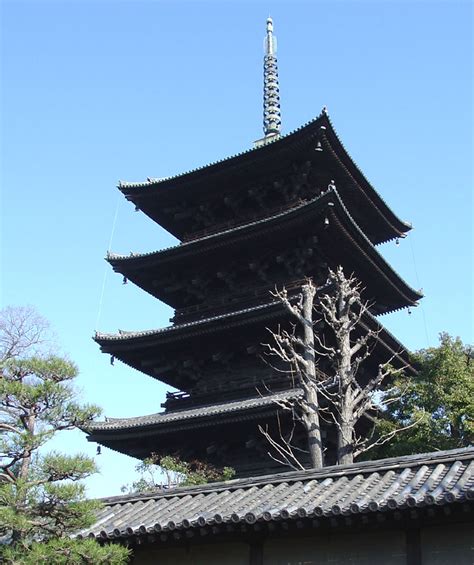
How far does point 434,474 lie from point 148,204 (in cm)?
1901

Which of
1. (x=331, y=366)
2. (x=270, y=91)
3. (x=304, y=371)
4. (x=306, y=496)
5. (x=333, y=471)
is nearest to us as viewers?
(x=306, y=496)

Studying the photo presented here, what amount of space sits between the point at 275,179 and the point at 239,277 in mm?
3531

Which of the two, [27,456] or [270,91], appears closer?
[27,456]

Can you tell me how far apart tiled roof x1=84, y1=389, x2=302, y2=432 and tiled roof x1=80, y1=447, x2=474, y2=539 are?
7138 mm

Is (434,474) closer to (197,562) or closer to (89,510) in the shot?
(197,562)

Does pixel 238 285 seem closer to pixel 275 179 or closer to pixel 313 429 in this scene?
pixel 275 179

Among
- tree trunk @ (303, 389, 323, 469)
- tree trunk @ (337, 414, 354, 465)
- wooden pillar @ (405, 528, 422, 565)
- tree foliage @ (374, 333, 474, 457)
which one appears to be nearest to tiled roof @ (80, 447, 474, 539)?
wooden pillar @ (405, 528, 422, 565)

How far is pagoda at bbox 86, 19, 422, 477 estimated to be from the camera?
22.0 m

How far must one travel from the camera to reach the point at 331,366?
22.3 metres

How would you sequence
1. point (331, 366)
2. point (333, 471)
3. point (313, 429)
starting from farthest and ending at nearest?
1. point (331, 366)
2. point (313, 429)
3. point (333, 471)

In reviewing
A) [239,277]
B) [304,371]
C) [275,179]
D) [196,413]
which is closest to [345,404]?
[304,371]

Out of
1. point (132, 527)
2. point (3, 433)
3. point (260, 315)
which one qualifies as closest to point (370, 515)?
point (132, 527)

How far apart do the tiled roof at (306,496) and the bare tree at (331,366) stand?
601 centimetres

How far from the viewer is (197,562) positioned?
11586 mm
